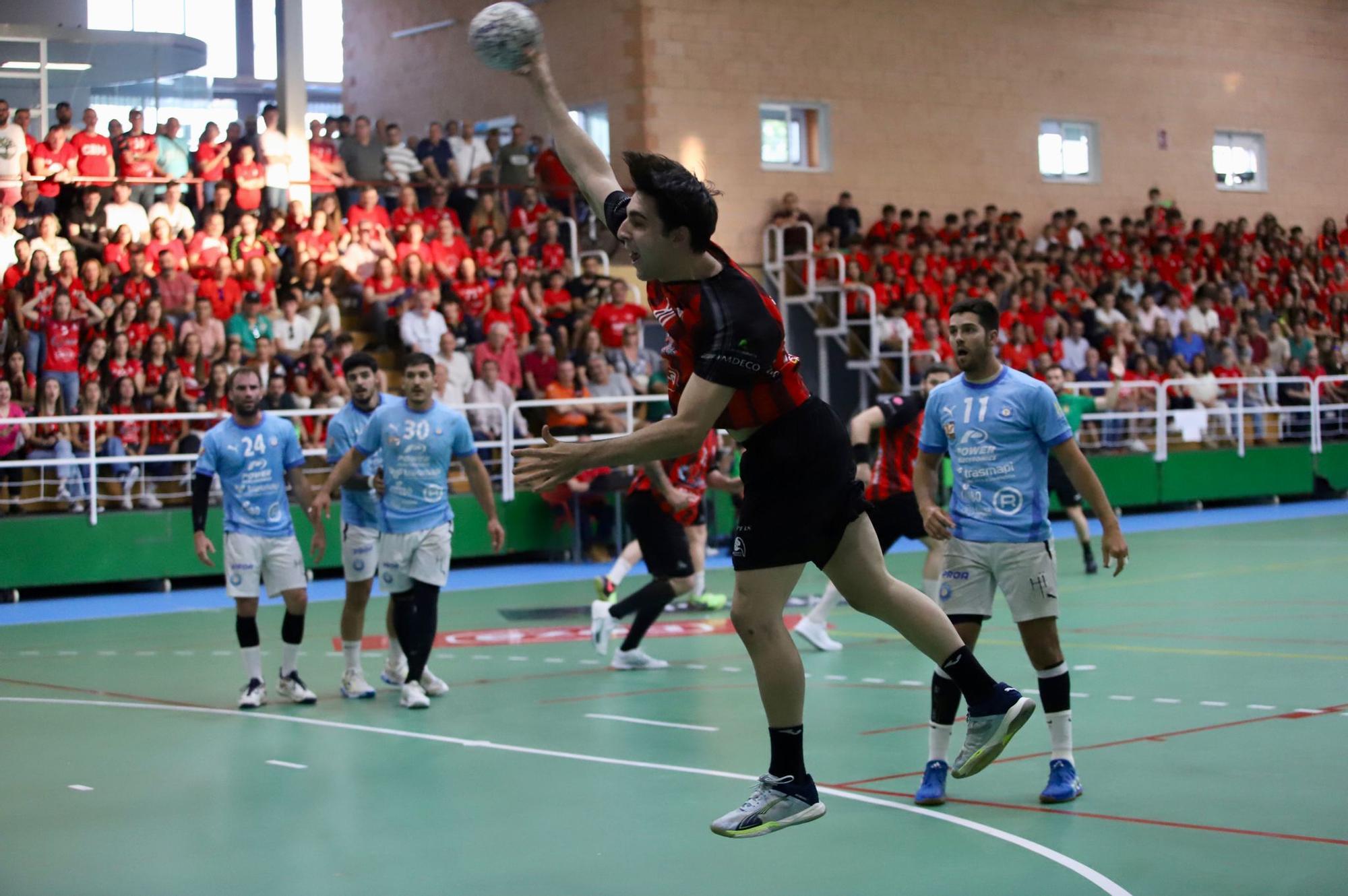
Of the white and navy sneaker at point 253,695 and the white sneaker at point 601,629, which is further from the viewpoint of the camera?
the white sneaker at point 601,629

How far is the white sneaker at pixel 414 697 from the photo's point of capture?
33.3 feet

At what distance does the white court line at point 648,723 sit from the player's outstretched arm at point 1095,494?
8.87 feet

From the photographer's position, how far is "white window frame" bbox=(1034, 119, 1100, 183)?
30.6 m

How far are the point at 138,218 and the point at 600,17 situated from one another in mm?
9352

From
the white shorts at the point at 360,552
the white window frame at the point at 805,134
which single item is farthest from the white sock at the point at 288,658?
the white window frame at the point at 805,134

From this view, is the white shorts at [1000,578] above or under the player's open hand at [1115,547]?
under

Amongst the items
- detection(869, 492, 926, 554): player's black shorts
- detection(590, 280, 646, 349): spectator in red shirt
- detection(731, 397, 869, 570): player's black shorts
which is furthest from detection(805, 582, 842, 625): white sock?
detection(590, 280, 646, 349): spectator in red shirt

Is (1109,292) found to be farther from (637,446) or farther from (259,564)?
(637,446)

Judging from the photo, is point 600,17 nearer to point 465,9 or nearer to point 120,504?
point 465,9

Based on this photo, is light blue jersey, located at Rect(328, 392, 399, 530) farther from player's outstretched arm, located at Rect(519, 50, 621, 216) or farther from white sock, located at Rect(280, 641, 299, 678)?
player's outstretched arm, located at Rect(519, 50, 621, 216)

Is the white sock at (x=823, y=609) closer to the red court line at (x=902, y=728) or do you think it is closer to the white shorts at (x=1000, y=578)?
the red court line at (x=902, y=728)

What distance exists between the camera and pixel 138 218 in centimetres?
1956

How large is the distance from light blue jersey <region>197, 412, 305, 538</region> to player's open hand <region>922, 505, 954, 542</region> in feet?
15.4

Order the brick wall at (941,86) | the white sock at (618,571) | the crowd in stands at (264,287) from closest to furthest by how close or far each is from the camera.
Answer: the white sock at (618,571)
the crowd in stands at (264,287)
the brick wall at (941,86)
